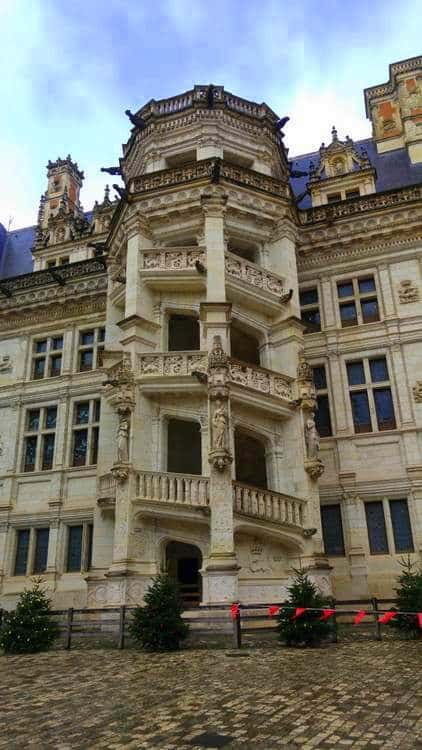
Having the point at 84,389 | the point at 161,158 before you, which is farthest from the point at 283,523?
the point at 161,158

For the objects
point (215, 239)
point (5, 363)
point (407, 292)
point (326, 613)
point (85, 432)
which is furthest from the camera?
point (5, 363)

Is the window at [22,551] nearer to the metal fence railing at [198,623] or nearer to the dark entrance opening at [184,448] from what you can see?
the dark entrance opening at [184,448]

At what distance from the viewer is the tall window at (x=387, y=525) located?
1691 centimetres

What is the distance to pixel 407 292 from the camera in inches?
765

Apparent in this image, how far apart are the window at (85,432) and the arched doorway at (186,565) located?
5.01 meters

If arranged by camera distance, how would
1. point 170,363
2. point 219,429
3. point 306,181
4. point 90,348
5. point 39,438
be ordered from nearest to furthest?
point 219,429
point 170,363
point 39,438
point 90,348
point 306,181

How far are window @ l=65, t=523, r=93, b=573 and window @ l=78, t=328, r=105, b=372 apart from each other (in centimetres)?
623

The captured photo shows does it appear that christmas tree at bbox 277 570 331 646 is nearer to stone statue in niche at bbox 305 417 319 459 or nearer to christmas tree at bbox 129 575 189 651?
christmas tree at bbox 129 575 189 651

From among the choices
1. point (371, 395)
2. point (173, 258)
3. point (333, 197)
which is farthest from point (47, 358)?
point (333, 197)

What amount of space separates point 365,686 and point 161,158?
1875cm

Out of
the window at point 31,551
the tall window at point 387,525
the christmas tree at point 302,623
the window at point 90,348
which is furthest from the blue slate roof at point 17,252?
the christmas tree at point 302,623

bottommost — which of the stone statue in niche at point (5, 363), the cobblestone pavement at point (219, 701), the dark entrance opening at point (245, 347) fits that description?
the cobblestone pavement at point (219, 701)

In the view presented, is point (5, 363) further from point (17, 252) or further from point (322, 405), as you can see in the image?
point (322, 405)

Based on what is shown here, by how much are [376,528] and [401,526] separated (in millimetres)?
743
